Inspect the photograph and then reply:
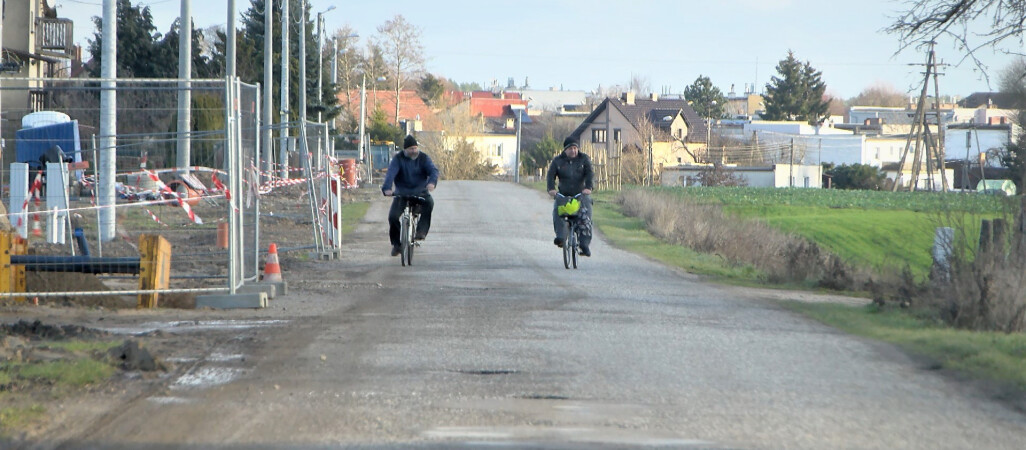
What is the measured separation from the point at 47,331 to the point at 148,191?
9455mm

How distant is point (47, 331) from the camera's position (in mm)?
8539

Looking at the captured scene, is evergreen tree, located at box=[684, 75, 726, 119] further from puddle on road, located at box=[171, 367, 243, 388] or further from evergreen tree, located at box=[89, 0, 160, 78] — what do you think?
puddle on road, located at box=[171, 367, 243, 388]

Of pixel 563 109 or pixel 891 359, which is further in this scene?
pixel 563 109

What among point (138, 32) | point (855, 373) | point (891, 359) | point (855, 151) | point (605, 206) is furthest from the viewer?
point (855, 151)

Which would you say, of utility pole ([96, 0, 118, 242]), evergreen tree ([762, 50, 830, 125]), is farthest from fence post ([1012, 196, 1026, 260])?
evergreen tree ([762, 50, 830, 125])

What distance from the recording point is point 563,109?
152 meters

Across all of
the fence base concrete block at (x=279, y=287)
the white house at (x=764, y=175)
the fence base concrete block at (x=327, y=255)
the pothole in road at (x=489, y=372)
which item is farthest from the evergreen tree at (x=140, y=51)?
the pothole in road at (x=489, y=372)

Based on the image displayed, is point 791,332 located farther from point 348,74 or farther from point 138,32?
point 348,74

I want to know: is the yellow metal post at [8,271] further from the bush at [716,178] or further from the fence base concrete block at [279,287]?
the bush at [716,178]

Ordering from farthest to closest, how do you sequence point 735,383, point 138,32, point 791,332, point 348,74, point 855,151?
point 855,151 < point 348,74 < point 138,32 < point 791,332 < point 735,383

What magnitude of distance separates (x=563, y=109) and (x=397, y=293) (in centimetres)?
14138

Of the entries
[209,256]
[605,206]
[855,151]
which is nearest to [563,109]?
[855,151]

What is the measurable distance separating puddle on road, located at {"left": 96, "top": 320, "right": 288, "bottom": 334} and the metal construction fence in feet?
3.02

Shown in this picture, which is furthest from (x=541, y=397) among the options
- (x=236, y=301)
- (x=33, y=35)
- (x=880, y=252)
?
(x=33, y=35)
